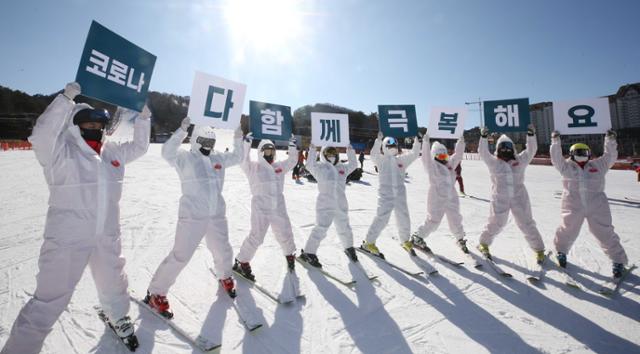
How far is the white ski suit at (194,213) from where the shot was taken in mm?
3580

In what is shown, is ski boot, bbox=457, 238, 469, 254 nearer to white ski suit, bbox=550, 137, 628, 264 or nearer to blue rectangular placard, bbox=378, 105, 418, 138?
white ski suit, bbox=550, 137, 628, 264

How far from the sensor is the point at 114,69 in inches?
126

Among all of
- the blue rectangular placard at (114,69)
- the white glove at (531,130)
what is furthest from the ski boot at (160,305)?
the white glove at (531,130)

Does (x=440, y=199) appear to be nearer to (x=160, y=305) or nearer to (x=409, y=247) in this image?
(x=409, y=247)

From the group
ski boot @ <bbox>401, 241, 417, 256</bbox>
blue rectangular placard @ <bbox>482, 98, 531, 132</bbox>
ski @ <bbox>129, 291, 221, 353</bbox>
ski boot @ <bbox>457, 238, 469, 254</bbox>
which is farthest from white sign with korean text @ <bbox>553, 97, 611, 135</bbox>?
ski @ <bbox>129, 291, 221, 353</bbox>

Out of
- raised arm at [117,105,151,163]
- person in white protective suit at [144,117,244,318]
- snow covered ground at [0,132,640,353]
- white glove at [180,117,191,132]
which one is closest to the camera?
snow covered ground at [0,132,640,353]

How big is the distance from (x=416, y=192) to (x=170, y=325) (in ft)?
40.0

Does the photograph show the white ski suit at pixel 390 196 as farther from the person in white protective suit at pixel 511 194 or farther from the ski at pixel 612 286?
the ski at pixel 612 286

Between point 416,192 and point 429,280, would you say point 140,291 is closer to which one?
point 429,280

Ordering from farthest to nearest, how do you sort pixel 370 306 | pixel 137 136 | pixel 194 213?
pixel 370 306
pixel 194 213
pixel 137 136

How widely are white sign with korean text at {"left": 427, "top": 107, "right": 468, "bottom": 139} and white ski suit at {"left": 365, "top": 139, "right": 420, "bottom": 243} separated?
100 cm

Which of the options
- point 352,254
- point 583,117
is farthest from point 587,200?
point 352,254

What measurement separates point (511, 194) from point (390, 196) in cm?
212

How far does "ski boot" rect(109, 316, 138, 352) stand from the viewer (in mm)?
2895
